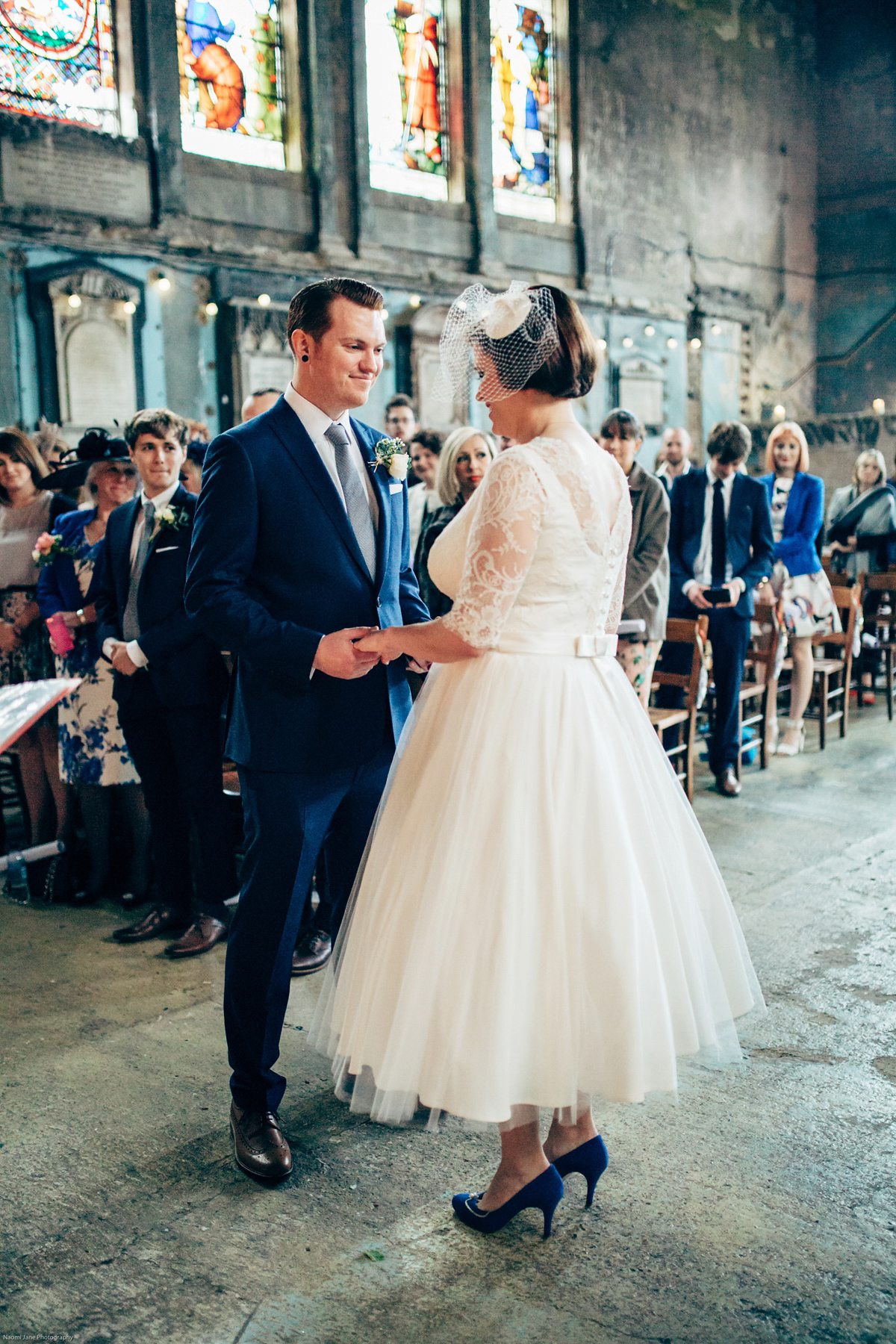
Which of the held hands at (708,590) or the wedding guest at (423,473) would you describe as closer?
the wedding guest at (423,473)

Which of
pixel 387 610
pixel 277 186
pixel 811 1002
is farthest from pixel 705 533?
pixel 277 186

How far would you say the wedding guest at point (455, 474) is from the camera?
4574 millimetres

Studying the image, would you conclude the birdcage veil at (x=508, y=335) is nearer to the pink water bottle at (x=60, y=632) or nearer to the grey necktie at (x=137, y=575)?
the grey necktie at (x=137, y=575)

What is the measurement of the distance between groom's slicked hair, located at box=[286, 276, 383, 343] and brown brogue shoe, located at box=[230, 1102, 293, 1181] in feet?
5.57

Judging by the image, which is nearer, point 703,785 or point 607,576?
point 607,576

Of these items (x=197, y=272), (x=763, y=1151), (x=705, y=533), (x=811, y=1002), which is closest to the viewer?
(x=763, y=1151)

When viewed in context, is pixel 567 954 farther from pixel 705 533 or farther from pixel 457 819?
pixel 705 533

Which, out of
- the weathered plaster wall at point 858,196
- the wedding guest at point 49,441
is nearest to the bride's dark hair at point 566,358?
the wedding guest at point 49,441

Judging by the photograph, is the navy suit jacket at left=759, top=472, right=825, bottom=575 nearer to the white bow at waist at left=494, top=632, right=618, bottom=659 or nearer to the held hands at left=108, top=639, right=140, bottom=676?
the held hands at left=108, top=639, right=140, bottom=676

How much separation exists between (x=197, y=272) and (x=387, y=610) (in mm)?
8897

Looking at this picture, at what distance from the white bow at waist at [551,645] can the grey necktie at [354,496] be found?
43 centimetres

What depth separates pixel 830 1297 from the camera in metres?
1.96

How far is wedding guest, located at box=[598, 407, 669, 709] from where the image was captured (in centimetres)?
502

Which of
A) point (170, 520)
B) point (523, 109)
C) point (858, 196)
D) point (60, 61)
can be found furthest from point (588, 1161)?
point (858, 196)
